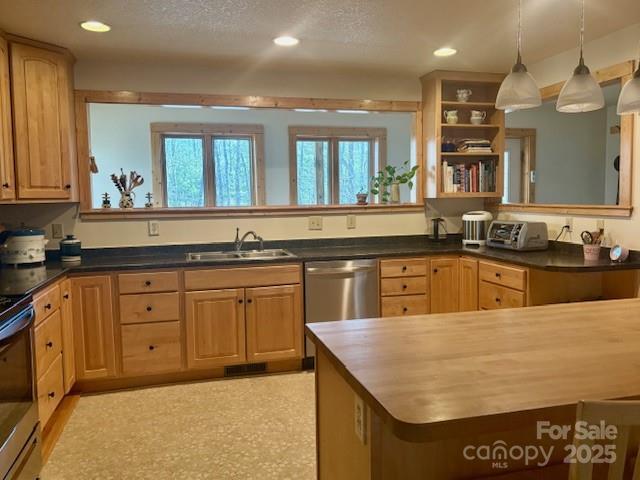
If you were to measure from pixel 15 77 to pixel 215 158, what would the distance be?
12.0ft

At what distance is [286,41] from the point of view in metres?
3.15

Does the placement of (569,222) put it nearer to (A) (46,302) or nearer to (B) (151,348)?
(B) (151,348)

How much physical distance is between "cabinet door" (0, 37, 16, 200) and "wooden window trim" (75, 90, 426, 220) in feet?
2.09

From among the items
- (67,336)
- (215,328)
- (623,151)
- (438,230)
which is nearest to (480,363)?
(215,328)

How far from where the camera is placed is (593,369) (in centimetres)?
119

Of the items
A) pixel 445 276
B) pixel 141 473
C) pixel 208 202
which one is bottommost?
pixel 141 473

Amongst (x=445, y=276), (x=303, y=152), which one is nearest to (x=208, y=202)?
(x=303, y=152)

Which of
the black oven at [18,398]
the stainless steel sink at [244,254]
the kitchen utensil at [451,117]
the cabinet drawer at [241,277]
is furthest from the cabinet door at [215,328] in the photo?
the kitchen utensil at [451,117]

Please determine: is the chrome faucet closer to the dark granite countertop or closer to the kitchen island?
the dark granite countertop

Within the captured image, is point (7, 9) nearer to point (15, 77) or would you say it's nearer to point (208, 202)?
point (15, 77)

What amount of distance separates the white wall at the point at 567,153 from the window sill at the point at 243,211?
1.04 m

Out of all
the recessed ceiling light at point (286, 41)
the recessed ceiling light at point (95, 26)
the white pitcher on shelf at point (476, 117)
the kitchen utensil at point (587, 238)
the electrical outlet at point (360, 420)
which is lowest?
the electrical outlet at point (360, 420)

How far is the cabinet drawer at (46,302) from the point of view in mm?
2486

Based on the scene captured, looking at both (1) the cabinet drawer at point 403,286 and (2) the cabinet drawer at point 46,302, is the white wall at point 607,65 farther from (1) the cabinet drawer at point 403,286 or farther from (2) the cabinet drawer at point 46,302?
(2) the cabinet drawer at point 46,302
